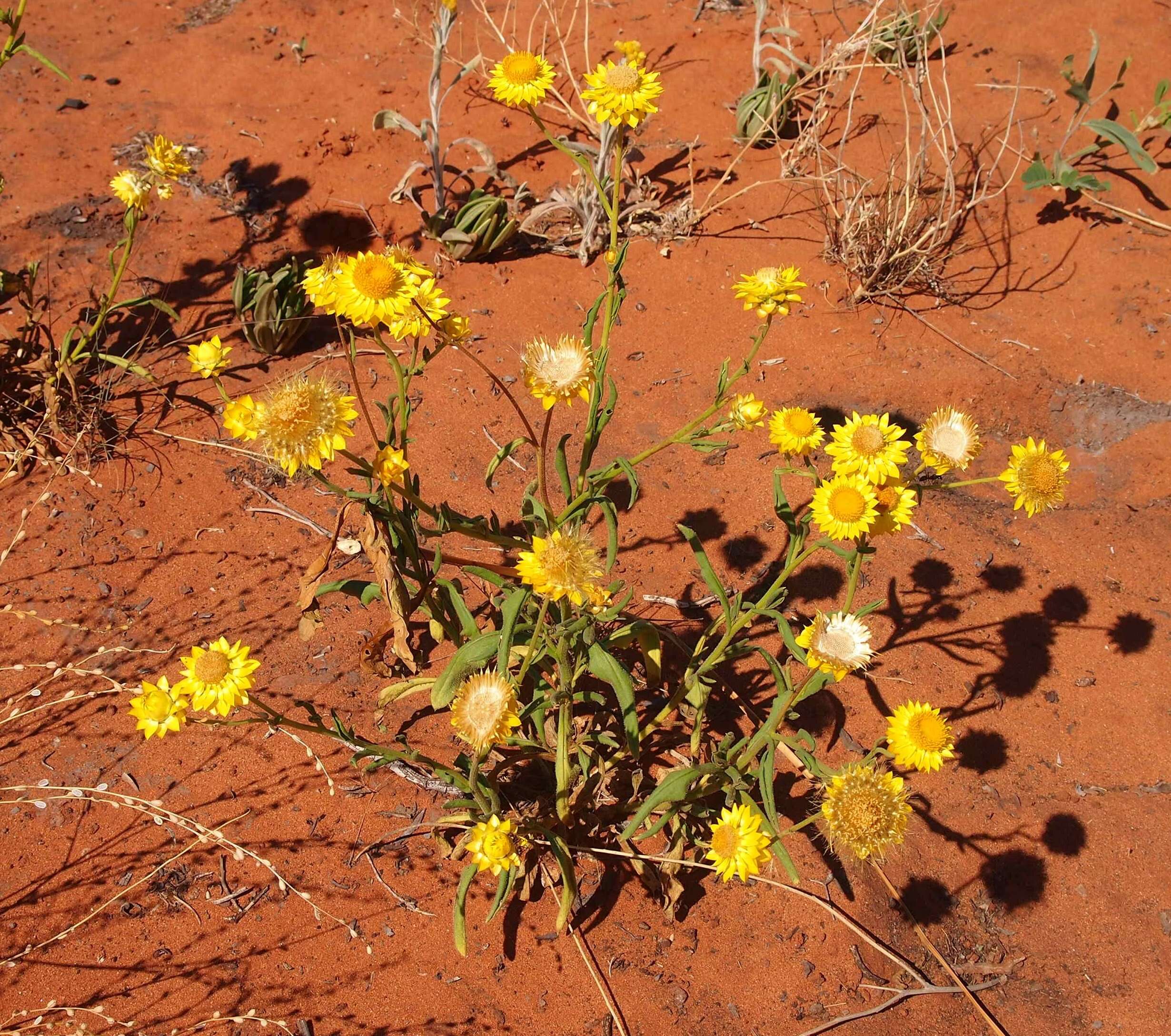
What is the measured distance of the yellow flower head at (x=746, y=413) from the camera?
2.15 metres

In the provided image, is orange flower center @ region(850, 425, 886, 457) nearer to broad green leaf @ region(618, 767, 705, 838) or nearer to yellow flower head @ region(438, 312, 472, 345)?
broad green leaf @ region(618, 767, 705, 838)

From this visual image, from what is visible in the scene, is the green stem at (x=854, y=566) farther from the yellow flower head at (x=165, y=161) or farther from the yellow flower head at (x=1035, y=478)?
the yellow flower head at (x=165, y=161)

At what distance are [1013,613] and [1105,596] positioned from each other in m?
0.37

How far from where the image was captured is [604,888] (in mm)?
2475

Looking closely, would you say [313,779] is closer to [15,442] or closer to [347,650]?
[347,650]

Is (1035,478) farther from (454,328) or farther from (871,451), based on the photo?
(454,328)

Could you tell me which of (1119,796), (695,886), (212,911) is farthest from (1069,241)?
(212,911)

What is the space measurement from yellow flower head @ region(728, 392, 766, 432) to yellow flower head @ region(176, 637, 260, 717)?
1.25 metres

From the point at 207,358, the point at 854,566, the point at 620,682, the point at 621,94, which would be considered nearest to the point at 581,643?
the point at 620,682

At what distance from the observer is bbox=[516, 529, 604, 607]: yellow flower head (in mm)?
1864

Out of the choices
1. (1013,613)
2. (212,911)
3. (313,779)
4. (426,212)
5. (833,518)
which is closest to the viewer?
(833,518)

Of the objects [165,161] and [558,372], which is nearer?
[558,372]

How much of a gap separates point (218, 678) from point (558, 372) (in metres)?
1.03

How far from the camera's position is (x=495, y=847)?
186cm
